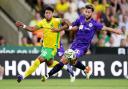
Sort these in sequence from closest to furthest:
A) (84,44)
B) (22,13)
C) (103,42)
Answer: (84,44) < (103,42) < (22,13)

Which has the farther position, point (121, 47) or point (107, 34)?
point (107, 34)

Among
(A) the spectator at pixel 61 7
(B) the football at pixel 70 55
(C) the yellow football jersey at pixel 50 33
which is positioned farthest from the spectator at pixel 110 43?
(B) the football at pixel 70 55

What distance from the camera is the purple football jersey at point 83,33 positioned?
1838 cm

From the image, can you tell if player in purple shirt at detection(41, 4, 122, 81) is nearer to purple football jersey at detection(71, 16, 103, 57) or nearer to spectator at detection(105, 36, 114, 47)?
purple football jersey at detection(71, 16, 103, 57)

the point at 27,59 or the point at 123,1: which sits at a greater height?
the point at 123,1

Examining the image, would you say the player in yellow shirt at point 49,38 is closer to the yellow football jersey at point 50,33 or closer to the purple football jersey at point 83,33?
the yellow football jersey at point 50,33

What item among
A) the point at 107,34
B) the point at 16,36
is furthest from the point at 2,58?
the point at 107,34

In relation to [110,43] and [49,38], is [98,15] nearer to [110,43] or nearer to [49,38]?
[110,43]

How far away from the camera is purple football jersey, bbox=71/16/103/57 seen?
18.4m

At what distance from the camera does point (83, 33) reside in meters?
18.5

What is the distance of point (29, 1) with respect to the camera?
2653 cm

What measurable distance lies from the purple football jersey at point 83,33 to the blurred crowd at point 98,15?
19.3 feet

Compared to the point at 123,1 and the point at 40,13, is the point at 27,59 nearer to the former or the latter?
the point at 40,13

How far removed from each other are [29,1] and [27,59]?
4114 mm
